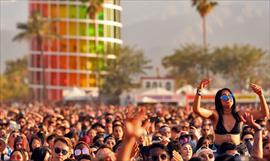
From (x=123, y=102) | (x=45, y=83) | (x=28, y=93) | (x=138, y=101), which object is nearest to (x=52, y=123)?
(x=138, y=101)

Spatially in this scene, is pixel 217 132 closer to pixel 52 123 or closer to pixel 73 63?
pixel 52 123

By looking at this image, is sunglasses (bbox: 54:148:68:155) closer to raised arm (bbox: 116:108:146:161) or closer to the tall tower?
raised arm (bbox: 116:108:146:161)

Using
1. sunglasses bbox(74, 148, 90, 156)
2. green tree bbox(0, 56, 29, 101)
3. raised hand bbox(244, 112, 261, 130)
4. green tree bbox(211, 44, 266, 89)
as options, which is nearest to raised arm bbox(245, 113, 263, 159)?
raised hand bbox(244, 112, 261, 130)

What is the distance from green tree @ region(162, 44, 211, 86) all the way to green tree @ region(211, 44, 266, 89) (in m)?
1.38

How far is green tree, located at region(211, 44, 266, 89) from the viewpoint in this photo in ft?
334

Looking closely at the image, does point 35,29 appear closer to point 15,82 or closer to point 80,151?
point 15,82

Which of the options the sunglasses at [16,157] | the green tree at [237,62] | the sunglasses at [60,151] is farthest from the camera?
the green tree at [237,62]

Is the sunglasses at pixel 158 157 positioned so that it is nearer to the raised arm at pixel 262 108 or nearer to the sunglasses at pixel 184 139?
the raised arm at pixel 262 108

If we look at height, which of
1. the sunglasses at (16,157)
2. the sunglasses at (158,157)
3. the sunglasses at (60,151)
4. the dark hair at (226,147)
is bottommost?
the sunglasses at (16,157)

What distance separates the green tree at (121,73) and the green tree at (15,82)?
2677cm

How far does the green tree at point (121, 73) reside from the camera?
94562mm

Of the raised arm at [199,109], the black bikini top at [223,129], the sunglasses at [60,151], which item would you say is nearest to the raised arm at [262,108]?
the black bikini top at [223,129]

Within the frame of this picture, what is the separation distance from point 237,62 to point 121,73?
14.8 meters

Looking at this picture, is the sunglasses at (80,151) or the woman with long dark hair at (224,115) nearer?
the woman with long dark hair at (224,115)
